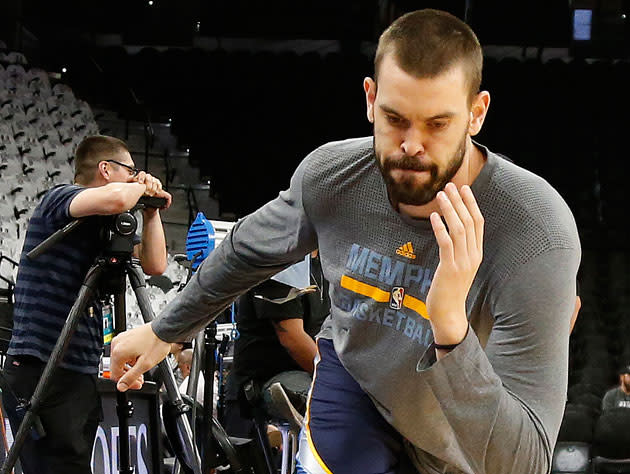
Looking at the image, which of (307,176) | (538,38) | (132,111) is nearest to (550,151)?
(538,38)

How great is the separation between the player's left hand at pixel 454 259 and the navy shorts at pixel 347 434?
0.44 metres

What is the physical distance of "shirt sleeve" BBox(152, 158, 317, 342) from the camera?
176 cm

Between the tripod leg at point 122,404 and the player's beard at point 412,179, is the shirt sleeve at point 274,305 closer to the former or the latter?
the tripod leg at point 122,404

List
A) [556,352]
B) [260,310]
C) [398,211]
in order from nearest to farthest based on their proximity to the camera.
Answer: [556,352], [398,211], [260,310]

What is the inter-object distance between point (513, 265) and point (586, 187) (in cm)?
1174

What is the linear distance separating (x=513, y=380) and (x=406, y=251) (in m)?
0.31

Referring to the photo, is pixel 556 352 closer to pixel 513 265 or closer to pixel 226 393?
pixel 513 265

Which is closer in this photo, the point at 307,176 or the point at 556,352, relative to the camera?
the point at 556,352

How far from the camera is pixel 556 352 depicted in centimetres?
137

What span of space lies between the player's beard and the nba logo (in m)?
0.16

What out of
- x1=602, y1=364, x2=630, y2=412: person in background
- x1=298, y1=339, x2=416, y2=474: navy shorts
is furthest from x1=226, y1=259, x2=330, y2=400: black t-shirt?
x1=602, y1=364, x2=630, y2=412: person in background

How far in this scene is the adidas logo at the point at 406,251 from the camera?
1.56m

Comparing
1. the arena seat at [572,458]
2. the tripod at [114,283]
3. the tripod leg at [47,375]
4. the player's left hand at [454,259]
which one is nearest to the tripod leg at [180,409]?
the tripod at [114,283]

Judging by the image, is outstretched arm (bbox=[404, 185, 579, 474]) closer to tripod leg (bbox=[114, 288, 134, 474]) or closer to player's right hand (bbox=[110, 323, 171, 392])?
player's right hand (bbox=[110, 323, 171, 392])
